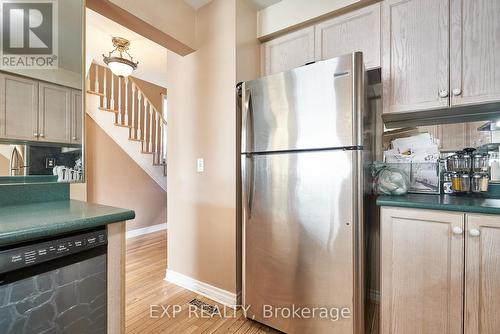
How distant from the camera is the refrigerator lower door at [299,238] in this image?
1275 millimetres

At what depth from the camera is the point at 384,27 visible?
1576 millimetres

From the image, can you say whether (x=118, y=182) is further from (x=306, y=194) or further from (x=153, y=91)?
(x=306, y=194)

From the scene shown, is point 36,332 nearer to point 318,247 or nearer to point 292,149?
point 318,247

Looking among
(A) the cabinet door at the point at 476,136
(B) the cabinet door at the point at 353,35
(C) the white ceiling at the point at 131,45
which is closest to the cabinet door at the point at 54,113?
(C) the white ceiling at the point at 131,45

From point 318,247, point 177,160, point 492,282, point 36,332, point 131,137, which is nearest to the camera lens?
point 36,332

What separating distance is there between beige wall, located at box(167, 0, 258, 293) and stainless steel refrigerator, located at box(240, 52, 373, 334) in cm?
28

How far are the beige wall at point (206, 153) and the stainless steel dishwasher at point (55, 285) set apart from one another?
41.7 inches

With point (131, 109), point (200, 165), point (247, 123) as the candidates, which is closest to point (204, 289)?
point (200, 165)

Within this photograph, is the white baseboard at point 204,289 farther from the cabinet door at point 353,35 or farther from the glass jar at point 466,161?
the cabinet door at point 353,35

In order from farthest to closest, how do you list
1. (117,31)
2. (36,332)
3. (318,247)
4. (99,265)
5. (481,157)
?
(117,31) < (481,157) < (318,247) < (99,265) < (36,332)

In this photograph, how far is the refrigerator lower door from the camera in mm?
1275

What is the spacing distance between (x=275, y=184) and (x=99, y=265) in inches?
39.3

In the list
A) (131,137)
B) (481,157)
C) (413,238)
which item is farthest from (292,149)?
(131,137)

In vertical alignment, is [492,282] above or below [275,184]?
below
